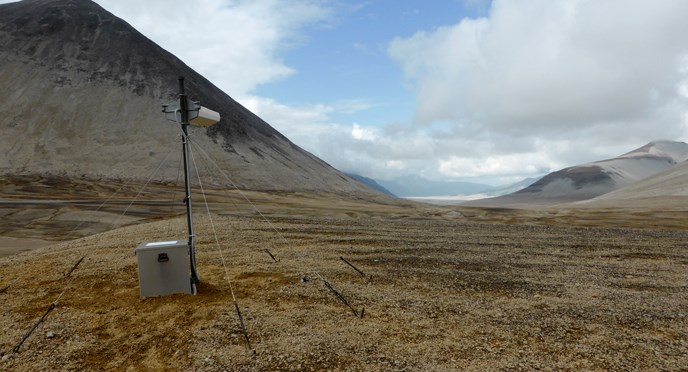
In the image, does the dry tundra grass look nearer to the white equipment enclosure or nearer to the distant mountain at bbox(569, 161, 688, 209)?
the white equipment enclosure

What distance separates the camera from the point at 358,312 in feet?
30.9

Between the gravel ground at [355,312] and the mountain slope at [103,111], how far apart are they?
193ft

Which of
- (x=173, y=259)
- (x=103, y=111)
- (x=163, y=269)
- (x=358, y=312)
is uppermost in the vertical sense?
(x=103, y=111)

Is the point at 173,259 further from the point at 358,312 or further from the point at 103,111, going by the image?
the point at 103,111

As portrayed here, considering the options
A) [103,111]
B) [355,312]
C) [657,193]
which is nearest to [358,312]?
[355,312]

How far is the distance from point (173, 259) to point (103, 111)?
94.1 meters

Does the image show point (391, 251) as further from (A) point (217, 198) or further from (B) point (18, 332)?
(A) point (217, 198)

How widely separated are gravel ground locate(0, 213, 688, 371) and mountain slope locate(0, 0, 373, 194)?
58948mm

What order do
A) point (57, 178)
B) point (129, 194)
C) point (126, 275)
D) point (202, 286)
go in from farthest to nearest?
point (57, 178) < point (129, 194) < point (126, 275) < point (202, 286)

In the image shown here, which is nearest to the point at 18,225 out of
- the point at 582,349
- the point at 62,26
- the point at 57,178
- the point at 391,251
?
the point at 391,251

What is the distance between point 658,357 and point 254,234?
16517 millimetres

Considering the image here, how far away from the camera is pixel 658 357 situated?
24.6ft

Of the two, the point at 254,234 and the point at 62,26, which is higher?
the point at 62,26

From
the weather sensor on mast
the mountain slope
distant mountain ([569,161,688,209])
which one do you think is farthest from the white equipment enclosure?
distant mountain ([569,161,688,209])
